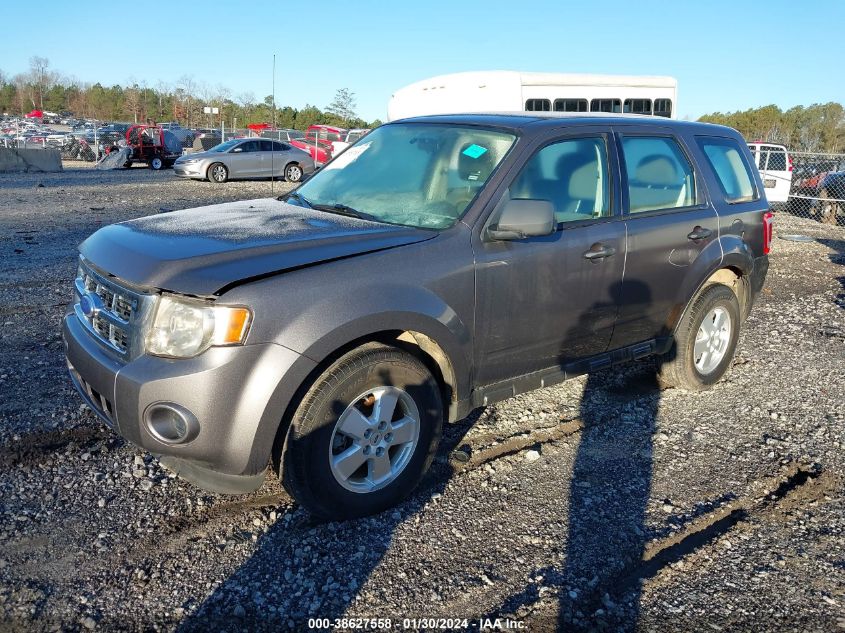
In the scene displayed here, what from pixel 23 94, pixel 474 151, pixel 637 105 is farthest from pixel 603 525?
pixel 23 94

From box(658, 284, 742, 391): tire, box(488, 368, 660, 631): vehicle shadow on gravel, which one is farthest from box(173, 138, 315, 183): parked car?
box(488, 368, 660, 631): vehicle shadow on gravel

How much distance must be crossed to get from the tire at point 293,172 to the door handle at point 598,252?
2125cm

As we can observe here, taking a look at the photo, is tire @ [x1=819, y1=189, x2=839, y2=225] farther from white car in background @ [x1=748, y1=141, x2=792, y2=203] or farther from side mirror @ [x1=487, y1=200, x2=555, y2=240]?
side mirror @ [x1=487, y1=200, x2=555, y2=240]

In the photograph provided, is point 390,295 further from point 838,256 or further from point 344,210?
point 838,256

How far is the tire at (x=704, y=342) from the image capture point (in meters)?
5.00

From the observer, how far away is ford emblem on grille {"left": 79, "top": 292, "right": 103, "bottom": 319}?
3303 mm

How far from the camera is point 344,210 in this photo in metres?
3.98

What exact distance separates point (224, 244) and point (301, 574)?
147 centimetres

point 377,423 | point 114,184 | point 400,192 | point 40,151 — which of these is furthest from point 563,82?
point 40,151

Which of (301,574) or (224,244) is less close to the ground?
(224,244)

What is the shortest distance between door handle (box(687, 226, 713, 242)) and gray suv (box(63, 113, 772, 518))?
0.8 inches

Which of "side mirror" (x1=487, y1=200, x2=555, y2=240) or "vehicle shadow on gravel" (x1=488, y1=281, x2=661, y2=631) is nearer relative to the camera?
"vehicle shadow on gravel" (x1=488, y1=281, x2=661, y2=631)

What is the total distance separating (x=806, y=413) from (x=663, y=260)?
163cm

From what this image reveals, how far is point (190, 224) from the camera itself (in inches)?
143
